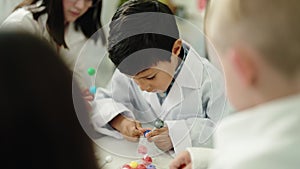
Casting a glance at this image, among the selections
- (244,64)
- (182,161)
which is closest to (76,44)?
(182,161)

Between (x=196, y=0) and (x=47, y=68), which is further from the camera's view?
(x=196, y=0)

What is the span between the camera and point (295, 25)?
1.27 feet

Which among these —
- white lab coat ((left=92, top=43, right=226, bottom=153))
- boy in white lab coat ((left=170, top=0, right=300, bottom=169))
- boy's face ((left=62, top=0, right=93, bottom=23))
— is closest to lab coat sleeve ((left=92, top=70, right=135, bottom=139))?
white lab coat ((left=92, top=43, right=226, bottom=153))

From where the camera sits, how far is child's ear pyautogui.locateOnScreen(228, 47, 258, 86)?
411 mm

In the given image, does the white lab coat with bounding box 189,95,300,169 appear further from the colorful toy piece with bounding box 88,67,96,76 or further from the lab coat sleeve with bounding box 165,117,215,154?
the colorful toy piece with bounding box 88,67,96,76

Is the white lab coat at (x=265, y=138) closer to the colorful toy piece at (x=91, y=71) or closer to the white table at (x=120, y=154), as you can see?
the white table at (x=120, y=154)

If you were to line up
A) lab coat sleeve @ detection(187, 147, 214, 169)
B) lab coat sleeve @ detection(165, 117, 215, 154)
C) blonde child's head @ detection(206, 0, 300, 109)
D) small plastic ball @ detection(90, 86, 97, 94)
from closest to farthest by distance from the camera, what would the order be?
blonde child's head @ detection(206, 0, 300, 109), lab coat sleeve @ detection(187, 147, 214, 169), lab coat sleeve @ detection(165, 117, 215, 154), small plastic ball @ detection(90, 86, 97, 94)

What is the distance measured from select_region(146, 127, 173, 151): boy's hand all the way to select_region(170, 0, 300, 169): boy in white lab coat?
30 centimetres

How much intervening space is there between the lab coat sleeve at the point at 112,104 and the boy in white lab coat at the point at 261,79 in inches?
14.9

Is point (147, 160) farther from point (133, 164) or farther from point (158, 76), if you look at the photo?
point (158, 76)

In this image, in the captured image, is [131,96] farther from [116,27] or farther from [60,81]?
[60,81]

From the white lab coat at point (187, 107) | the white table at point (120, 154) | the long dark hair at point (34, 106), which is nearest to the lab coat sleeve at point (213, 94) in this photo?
the white lab coat at point (187, 107)

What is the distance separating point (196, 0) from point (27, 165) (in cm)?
81

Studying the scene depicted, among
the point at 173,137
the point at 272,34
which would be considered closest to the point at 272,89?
the point at 272,34
